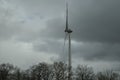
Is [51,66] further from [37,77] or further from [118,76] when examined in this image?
[118,76]

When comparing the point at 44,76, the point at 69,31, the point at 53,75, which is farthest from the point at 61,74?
the point at 69,31

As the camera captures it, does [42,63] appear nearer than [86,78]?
No

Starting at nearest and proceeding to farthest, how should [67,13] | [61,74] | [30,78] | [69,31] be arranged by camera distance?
[67,13]
[69,31]
[61,74]
[30,78]

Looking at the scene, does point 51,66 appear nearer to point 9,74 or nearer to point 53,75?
point 53,75

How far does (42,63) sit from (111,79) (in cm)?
4014

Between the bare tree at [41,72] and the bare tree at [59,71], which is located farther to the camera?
the bare tree at [41,72]

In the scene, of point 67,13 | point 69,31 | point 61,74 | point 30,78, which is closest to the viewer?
point 67,13

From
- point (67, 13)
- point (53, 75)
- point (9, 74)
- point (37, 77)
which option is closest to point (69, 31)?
point (67, 13)

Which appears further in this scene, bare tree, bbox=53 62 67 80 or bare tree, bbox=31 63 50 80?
bare tree, bbox=31 63 50 80

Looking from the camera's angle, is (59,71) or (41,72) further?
(41,72)

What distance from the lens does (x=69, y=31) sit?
97.1 meters

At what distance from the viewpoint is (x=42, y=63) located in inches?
6811

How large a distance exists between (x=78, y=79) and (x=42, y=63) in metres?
26.1

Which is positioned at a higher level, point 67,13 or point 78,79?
point 67,13
